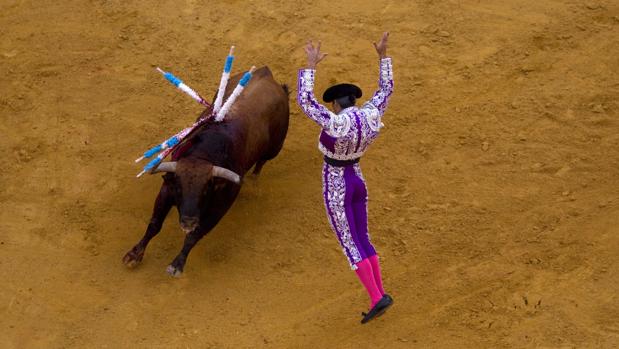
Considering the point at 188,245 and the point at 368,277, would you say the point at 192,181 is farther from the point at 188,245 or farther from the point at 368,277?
the point at 368,277

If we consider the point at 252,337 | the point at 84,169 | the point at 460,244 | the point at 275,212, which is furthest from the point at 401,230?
the point at 84,169

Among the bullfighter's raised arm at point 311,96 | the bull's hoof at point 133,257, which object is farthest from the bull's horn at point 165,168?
the bullfighter's raised arm at point 311,96

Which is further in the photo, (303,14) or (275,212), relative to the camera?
(303,14)

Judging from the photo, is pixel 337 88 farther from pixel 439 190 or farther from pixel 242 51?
pixel 242 51

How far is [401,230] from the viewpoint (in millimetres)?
7117

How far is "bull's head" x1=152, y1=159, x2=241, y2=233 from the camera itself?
6.13 metres

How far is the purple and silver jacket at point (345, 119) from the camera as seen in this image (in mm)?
5492

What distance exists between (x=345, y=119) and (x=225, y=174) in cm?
118

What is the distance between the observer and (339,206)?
597 cm

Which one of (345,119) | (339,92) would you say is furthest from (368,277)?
(339,92)

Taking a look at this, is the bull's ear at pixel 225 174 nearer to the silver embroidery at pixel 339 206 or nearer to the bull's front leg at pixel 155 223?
the bull's front leg at pixel 155 223

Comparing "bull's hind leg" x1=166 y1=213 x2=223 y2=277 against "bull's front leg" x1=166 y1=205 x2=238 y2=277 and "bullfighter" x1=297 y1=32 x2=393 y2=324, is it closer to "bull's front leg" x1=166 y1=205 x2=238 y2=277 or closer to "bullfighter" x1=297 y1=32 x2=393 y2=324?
"bull's front leg" x1=166 y1=205 x2=238 y2=277

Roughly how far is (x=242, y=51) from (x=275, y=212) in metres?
2.41

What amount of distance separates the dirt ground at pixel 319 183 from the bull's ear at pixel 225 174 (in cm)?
89
